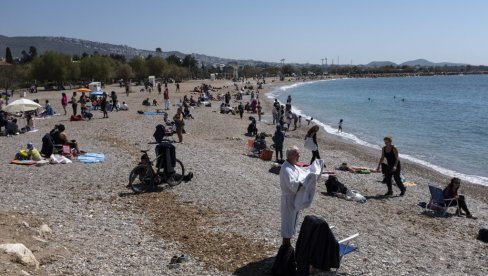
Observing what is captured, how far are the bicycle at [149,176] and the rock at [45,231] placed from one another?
316 cm

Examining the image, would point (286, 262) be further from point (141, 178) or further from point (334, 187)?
point (334, 187)

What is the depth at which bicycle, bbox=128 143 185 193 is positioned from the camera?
10.5 meters

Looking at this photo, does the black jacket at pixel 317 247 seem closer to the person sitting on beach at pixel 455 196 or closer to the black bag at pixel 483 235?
the black bag at pixel 483 235

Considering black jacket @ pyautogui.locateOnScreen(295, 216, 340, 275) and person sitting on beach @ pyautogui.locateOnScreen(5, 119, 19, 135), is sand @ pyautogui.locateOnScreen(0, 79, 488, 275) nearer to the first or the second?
black jacket @ pyautogui.locateOnScreen(295, 216, 340, 275)

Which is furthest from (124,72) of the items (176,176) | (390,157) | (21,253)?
(21,253)

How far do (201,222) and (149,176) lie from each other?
8.74 feet

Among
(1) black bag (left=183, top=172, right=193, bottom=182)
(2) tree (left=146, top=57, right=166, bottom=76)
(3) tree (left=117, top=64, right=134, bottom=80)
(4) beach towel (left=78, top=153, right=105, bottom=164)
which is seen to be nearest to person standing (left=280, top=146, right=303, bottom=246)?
(1) black bag (left=183, top=172, right=193, bottom=182)

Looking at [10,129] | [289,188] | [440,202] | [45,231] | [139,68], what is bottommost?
[440,202]

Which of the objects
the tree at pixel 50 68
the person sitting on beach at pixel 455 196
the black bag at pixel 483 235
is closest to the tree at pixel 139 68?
the tree at pixel 50 68

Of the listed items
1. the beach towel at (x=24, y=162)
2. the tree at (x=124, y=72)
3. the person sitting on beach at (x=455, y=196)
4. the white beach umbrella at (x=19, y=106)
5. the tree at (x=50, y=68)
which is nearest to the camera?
the person sitting on beach at (x=455, y=196)

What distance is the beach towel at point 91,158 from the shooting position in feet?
44.5

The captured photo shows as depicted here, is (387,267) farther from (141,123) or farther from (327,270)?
(141,123)

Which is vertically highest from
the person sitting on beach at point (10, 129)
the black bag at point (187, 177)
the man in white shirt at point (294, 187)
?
the man in white shirt at point (294, 187)

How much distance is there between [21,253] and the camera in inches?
225
